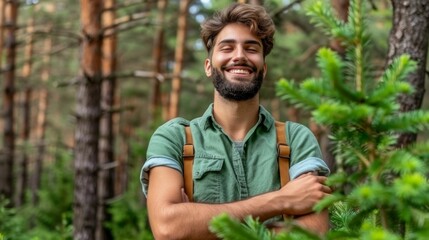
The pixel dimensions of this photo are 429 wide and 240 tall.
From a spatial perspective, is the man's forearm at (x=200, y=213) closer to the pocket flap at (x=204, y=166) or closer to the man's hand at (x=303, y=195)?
the man's hand at (x=303, y=195)

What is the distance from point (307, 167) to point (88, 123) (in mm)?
5858

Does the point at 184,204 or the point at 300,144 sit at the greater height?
the point at 300,144

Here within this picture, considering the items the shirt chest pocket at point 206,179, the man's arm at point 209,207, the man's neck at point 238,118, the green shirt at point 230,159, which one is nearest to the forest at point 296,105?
the man's arm at point 209,207

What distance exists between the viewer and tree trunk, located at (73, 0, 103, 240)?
26.5ft

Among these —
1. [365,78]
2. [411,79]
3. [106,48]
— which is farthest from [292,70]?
[365,78]

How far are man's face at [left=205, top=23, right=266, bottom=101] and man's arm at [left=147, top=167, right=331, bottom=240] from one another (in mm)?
591

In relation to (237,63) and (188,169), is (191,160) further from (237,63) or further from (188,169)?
(237,63)

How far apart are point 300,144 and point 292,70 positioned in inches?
396

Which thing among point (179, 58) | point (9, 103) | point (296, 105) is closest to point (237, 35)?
point (296, 105)

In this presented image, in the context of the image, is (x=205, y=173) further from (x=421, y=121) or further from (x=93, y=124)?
(x=93, y=124)

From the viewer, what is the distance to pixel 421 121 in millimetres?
1530

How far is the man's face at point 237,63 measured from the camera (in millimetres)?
2963

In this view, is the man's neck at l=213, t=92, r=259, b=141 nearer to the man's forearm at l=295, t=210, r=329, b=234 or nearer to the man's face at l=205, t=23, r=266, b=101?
the man's face at l=205, t=23, r=266, b=101

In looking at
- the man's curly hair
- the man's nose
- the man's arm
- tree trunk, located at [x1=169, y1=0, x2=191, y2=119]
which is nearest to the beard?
the man's nose
